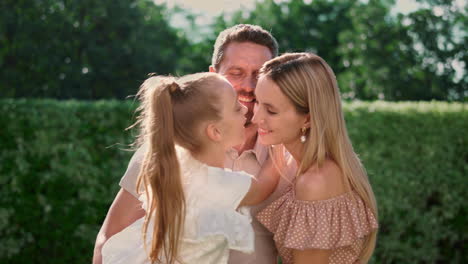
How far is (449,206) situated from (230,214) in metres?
6.41

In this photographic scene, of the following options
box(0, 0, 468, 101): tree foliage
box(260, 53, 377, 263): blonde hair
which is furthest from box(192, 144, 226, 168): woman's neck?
box(0, 0, 468, 101): tree foliage

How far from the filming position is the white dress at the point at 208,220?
242cm

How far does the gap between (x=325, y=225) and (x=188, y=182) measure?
634 mm

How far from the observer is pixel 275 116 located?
2.69 meters

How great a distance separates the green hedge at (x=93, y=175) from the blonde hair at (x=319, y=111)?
15.3 feet

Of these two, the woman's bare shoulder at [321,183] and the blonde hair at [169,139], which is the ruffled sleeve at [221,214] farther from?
the woman's bare shoulder at [321,183]

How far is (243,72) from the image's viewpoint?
10.7ft

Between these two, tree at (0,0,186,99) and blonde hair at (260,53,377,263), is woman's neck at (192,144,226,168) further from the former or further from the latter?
tree at (0,0,186,99)

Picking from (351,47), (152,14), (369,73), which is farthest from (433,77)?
(152,14)

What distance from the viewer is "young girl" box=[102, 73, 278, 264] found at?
2398 mm

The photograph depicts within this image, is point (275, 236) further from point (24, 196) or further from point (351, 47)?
point (351, 47)

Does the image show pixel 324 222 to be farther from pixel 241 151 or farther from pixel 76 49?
pixel 76 49

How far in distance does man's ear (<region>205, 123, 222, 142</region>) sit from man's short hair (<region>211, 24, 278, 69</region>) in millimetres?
906

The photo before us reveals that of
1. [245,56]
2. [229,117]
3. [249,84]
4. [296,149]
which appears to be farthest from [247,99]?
[229,117]
